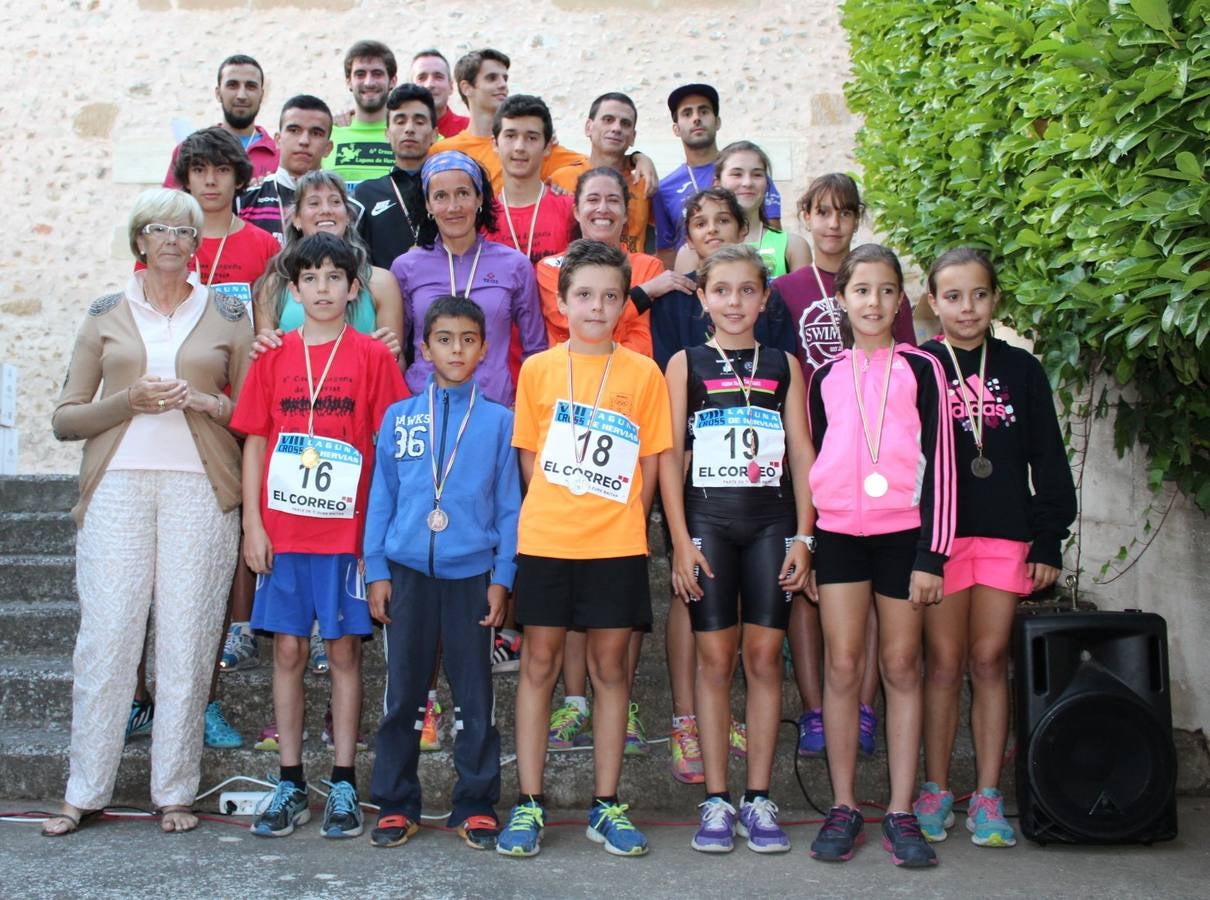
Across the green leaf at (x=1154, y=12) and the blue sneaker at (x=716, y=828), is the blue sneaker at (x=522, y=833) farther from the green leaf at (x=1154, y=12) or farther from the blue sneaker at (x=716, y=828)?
the green leaf at (x=1154, y=12)

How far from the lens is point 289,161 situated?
5.49m

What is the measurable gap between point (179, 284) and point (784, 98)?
6173mm

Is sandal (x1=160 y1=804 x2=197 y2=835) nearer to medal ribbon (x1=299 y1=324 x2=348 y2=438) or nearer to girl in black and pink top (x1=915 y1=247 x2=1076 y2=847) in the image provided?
medal ribbon (x1=299 y1=324 x2=348 y2=438)

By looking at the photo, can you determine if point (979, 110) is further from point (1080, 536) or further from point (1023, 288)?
point (1080, 536)

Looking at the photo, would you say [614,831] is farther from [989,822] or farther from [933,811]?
[989,822]

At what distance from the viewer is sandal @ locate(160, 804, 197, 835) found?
12.5 feet

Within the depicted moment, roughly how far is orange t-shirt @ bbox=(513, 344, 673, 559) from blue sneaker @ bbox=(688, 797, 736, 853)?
2.48ft

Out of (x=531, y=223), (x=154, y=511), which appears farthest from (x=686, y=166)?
(x=154, y=511)

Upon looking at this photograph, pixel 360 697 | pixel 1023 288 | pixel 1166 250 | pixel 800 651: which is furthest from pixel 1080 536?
pixel 360 697

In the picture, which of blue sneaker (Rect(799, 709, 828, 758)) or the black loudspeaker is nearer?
the black loudspeaker

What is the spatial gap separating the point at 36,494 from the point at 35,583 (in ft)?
3.47

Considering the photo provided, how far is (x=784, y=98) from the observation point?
30.7 feet

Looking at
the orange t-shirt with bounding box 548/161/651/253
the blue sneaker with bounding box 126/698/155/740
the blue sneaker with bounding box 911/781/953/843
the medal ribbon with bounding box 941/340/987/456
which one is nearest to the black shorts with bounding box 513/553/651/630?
the blue sneaker with bounding box 911/781/953/843

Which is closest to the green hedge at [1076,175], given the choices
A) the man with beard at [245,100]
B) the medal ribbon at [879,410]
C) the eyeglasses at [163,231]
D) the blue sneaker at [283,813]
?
the medal ribbon at [879,410]
